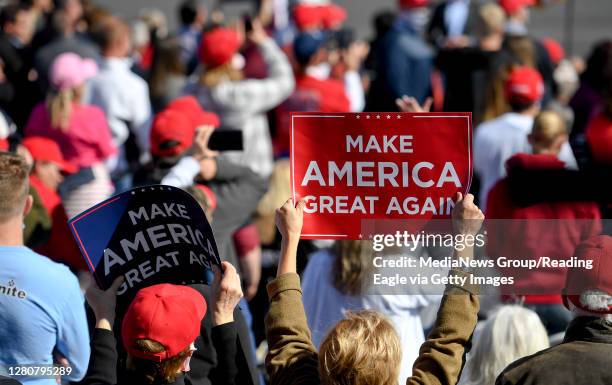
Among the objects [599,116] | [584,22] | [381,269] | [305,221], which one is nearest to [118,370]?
[305,221]

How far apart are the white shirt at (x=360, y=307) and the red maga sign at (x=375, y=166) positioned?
33.4 inches

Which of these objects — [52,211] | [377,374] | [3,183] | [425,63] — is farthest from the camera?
[425,63]

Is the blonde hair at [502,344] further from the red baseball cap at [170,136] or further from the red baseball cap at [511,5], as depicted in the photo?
the red baseball cap at [511,5]

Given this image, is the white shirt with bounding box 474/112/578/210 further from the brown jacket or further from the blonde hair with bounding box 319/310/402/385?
the blonde hair with bounding box 319/310/402/385

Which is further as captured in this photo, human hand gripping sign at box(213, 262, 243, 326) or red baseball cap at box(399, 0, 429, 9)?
red baseball cap at box(399, 0, 429, 9)

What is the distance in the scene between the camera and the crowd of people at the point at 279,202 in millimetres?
3232

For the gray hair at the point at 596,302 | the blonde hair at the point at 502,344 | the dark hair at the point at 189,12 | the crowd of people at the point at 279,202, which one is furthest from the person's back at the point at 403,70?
the gray hair at the point at 596,302

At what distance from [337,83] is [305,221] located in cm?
530

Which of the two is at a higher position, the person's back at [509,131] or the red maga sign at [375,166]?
the red maga sign at [375,166]

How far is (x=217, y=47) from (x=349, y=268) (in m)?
3.26

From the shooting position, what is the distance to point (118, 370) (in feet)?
11.2

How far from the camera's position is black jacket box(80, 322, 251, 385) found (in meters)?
3.33

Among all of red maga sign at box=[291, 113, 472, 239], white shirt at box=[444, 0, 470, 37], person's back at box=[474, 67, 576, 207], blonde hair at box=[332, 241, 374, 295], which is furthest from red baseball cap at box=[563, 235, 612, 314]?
white shirt at box=[444, 0, 470, 37]

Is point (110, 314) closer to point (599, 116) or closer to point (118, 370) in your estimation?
point (118, 370)
